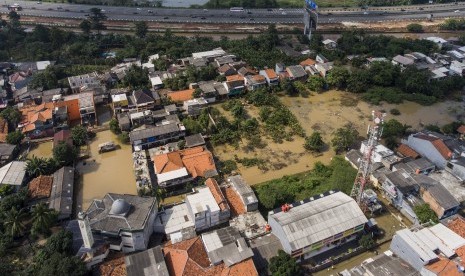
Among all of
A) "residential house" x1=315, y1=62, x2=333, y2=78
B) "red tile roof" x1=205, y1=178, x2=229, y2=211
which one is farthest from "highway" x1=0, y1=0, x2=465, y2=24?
"red tile roof" x1=205, y1=178, x2=229, y2=211

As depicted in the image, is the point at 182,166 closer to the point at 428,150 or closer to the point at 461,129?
the point at 428,150

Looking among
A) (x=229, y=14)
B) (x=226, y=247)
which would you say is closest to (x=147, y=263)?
(x=226, y=247)

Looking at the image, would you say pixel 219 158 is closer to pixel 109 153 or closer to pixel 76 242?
pixel 109 153

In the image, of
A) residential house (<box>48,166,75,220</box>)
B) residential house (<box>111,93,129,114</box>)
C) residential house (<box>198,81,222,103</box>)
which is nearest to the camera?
residential house (<box>48,166,75,220</box>)

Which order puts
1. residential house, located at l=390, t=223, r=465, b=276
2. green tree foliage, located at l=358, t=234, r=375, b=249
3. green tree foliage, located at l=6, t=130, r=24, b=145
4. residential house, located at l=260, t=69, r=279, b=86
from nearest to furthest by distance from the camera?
1. residential house, located at l=390, t=223, r=465, b=276
2. green tree foliage, located at l=358, t=234, r=375, b=249
3. green tree foliage, located at l=6, t=130, r=24, b=145
4. residential house, located at l=260, t=69, r=279, b=86

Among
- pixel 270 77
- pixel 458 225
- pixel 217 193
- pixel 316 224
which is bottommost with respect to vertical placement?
pixel 458 225

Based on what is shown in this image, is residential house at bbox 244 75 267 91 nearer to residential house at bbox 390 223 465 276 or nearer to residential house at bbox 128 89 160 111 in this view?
residential house at bbox 128 89 160 111

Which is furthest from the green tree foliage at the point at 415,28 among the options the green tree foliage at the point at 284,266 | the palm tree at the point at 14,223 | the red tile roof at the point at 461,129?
the palm tree at the point at 14,223
